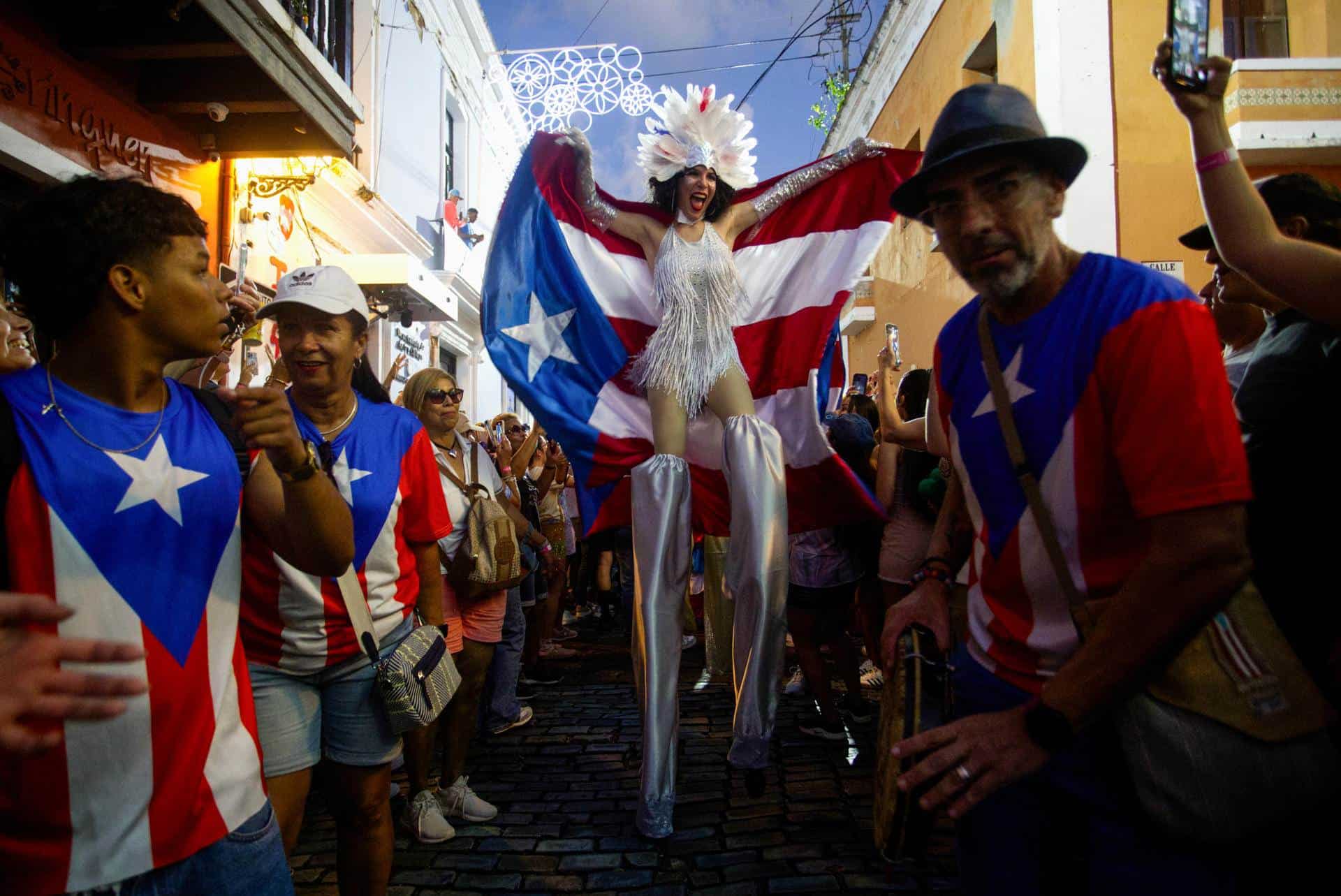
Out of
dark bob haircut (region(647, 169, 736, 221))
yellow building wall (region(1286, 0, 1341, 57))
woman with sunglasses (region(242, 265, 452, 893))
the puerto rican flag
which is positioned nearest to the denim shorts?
woman with sunglasses (region(242, 265, 452, 893))

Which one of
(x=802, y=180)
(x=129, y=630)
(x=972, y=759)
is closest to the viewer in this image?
(x=972, y=759)

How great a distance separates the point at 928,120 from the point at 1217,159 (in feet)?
31.5

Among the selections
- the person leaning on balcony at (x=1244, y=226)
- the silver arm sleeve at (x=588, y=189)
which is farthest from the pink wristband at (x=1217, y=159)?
the silver arm sleeve at (x=588, y=189)

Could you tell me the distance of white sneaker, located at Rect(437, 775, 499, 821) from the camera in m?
3.36

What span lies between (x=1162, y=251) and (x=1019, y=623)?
729cm

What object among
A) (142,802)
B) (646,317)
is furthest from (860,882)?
(646,317)

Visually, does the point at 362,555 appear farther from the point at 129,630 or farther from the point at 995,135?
the point at 995,135

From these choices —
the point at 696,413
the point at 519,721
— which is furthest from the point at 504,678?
the point at 696,413

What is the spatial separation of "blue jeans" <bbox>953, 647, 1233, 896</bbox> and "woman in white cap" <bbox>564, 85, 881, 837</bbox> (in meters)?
1.41

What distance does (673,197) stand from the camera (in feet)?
11.9

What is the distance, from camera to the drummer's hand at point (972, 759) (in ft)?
4.15

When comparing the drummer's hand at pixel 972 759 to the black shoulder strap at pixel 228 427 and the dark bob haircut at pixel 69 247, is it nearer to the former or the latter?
the black shoulder strap at pixel 228 427

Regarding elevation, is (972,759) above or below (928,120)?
below

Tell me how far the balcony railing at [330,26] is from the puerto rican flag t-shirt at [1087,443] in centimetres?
593
